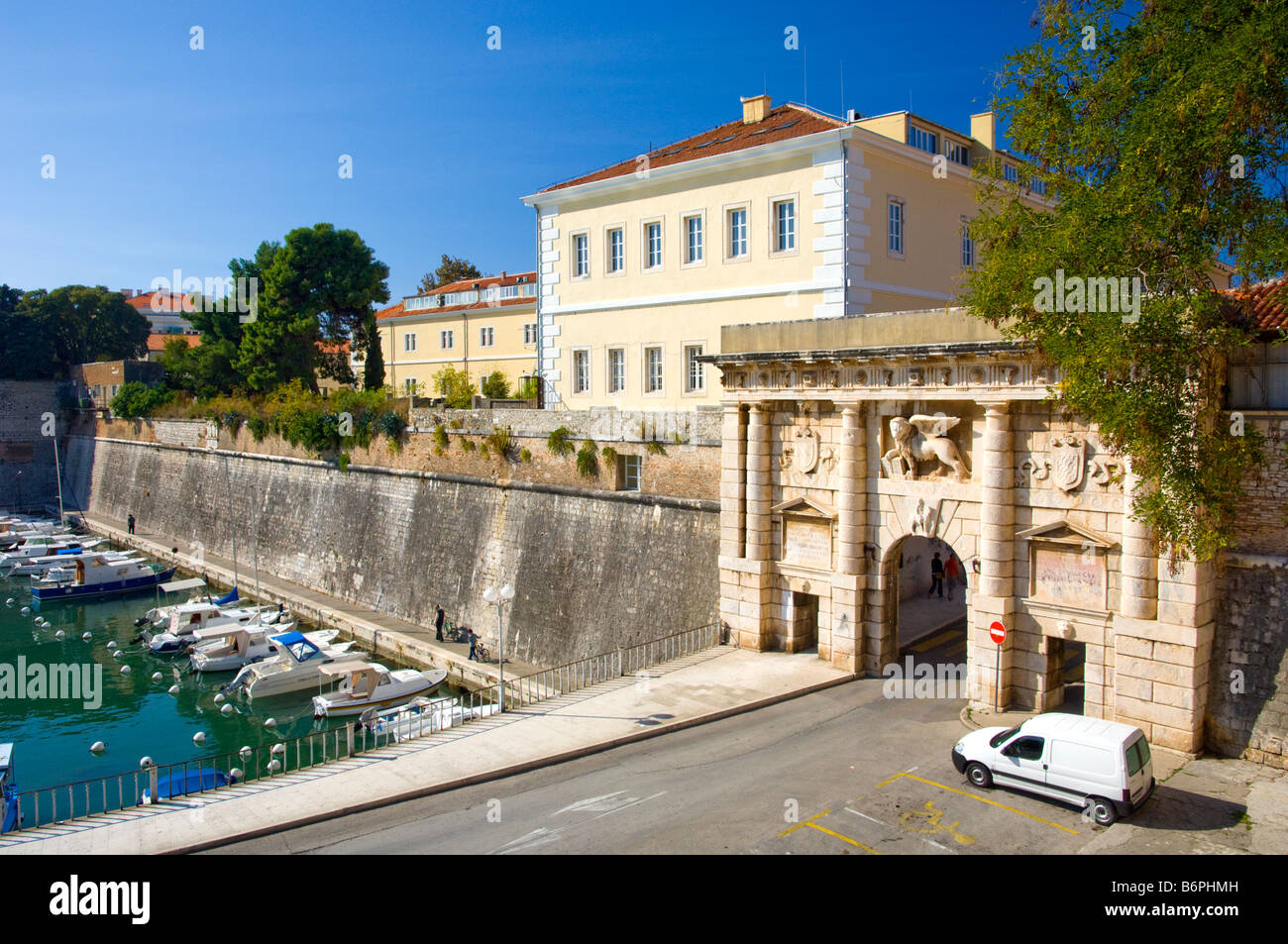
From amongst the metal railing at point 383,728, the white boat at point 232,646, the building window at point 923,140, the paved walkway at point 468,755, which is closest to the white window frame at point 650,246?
the building window at point 923,140

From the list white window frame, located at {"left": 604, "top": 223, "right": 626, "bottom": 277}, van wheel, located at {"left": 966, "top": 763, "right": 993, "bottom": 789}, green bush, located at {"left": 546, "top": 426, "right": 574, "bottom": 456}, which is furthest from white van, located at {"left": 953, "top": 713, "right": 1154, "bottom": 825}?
white window frame, located at {"left": 604, "top": 223, "right": 626, "bottom": 277}

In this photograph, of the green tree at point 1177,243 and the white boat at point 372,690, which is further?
the white boat at point 372,690

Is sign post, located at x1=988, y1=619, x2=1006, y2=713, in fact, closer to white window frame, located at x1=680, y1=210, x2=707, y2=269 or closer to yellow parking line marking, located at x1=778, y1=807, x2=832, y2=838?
yellow parking line marking, located at x1=778, y1=807, x2=832, y2=838

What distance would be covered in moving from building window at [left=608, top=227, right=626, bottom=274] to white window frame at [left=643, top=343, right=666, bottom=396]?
113 inches

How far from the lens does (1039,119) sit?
15.4 m

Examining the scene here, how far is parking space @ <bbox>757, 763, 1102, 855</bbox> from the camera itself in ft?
37.7

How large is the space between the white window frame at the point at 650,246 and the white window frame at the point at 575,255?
239 centimetres

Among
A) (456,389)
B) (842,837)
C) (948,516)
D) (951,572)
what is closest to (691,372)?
(951,572)

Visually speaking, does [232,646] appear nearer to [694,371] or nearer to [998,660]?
[694,371]

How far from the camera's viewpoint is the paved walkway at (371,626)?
86.9 feet

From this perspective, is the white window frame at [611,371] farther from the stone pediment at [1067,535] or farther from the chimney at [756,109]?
the stone pediment at [1067,535]

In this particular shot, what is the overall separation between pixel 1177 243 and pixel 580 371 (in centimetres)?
1909

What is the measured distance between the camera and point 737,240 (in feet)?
82.4
